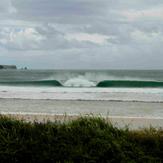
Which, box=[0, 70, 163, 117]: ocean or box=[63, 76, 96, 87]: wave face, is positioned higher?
box=[63, 76, 96, 87]: wave face

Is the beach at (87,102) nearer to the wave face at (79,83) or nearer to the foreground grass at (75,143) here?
the wave face at (79,83)

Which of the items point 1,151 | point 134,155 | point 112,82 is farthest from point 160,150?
point 112,82

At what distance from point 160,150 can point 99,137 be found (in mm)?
995

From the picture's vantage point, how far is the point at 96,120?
25.2ft

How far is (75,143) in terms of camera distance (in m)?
6.88

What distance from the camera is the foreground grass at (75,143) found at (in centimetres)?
666

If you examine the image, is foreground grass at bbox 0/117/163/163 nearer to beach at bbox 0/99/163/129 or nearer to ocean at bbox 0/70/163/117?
beach at bbox 0/99/163/129

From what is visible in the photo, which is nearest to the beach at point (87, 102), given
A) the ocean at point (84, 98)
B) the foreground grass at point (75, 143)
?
the ocean at point (84, 98)

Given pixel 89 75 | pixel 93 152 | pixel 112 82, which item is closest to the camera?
pixel 93 152

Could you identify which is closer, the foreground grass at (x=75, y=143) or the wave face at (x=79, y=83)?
the foreground grass at (x=75, y=143)

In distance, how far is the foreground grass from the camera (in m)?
6.66

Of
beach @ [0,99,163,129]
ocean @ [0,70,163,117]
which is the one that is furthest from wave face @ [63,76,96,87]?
beach @ [0,99,163,129]

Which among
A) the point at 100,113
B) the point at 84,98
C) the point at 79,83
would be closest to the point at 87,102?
the point at 84,98

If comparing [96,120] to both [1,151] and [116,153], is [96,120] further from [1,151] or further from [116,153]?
[1,151]
